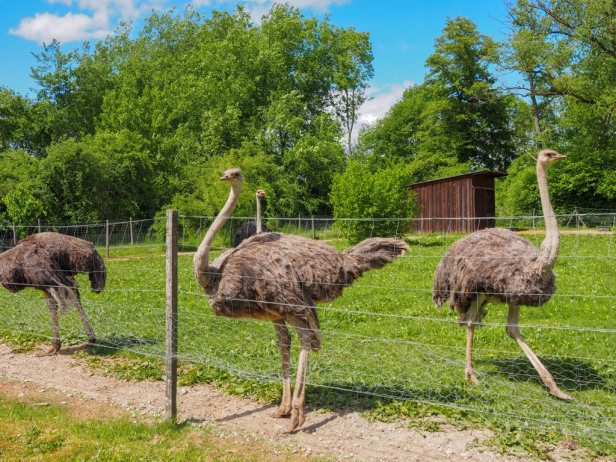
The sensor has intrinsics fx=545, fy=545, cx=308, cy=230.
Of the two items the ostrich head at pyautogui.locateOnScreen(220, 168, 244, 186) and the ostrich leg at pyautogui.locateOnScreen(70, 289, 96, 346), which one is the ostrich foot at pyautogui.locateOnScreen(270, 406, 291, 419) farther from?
the ostrich leg at pyautogui.locateOnScreen(70, 289, 96, 346)

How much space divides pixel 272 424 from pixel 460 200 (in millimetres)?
22103

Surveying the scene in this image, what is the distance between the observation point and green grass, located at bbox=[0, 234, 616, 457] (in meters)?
4.30

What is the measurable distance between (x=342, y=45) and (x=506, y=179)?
14.6m

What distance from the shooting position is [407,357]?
18.1 ft

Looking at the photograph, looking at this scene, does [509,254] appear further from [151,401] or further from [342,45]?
[342,45]

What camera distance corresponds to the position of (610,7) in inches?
998

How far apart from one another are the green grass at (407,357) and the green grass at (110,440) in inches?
23.1

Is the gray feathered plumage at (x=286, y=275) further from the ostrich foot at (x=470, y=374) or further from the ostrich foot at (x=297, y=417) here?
the ostrich foot at (x=470, y=374)

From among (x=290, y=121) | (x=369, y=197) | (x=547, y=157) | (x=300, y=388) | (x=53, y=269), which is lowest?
(x=300, y=388)

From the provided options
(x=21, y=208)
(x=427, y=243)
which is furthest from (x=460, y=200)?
(x=21, y=208)

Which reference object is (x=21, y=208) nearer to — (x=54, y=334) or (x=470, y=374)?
(x=54, y=334)

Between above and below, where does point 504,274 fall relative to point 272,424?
above

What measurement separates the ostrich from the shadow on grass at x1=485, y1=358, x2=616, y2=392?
47 centimetres

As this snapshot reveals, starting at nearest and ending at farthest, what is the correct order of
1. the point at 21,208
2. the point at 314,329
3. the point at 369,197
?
the point at 314,329 < the point at 21,208 < the point at 369,197
